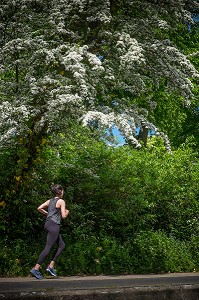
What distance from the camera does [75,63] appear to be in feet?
36.1

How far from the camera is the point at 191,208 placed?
15.6m

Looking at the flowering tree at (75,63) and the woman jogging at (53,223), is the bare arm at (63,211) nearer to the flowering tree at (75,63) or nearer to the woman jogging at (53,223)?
the woman jogging at (53,223)

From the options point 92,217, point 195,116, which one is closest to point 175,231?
point 92,217

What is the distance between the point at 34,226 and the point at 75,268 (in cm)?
249

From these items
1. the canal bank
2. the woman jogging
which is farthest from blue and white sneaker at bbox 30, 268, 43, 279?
the canal bank

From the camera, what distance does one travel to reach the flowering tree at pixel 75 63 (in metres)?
11.0

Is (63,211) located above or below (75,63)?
below

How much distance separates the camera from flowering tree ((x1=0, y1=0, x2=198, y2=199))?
10977 mm

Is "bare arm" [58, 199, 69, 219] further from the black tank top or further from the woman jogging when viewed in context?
the black tank top

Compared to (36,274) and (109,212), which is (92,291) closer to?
(36,274)

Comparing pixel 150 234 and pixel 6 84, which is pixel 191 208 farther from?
pixel 6 84

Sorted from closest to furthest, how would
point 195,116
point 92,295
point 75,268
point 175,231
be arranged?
point 92,295
point 75,268
point 175,231
point 195,116

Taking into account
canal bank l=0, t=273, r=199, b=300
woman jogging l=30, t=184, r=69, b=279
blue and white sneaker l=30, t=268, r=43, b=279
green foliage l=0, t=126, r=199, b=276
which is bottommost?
green foliage l=0, t=126, r=199, b=276

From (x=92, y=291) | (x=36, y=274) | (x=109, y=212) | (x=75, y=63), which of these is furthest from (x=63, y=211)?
(x=109, y=212)
